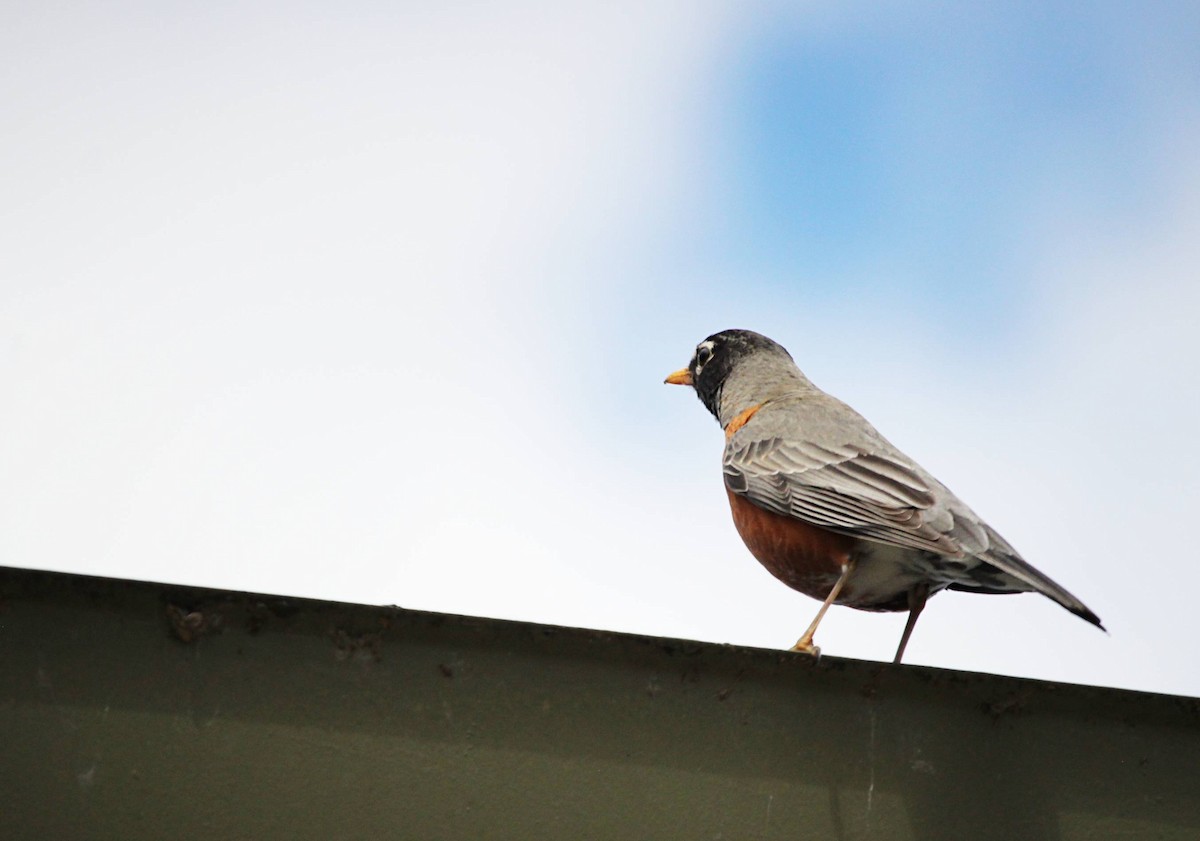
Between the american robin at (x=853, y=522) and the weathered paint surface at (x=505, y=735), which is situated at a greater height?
the american robin at (x=853, y=522)

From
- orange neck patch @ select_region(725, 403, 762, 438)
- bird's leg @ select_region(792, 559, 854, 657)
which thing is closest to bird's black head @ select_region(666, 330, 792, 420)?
orange neck patch @ select_region(725, 403, 762, 438)

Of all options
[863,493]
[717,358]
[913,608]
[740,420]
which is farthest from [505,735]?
[717,358]

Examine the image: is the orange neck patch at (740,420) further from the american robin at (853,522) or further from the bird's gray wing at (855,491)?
the bird's gray wing at (855,491)

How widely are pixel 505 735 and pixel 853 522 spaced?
2.04 m

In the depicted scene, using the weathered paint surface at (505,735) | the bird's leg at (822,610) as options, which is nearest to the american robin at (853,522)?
the bird's leg at (822,610)

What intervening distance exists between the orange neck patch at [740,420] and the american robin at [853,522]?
129 millimetres

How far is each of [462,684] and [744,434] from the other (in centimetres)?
287

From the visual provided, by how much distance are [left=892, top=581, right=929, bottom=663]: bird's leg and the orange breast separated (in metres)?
0.30

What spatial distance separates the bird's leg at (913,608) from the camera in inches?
154

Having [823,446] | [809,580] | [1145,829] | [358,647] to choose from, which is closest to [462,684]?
[358,647]

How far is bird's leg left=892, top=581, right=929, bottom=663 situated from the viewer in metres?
3.92

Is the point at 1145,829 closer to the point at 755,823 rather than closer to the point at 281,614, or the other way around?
the point at 755,823

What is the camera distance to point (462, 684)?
2049 mm

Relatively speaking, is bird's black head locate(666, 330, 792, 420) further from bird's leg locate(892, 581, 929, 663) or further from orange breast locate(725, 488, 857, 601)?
bird's leg locate(892, 581, 929, 663)
